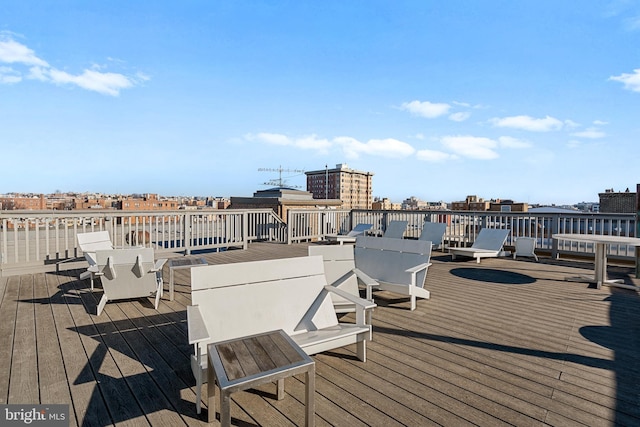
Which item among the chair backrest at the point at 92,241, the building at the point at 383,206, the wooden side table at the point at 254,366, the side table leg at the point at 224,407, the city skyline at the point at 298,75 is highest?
the city skyline at the point at 298,75

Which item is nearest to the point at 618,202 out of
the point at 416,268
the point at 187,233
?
the point at 416,268

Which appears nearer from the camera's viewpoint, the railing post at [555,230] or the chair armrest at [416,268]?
the chair armrest at [416,268]

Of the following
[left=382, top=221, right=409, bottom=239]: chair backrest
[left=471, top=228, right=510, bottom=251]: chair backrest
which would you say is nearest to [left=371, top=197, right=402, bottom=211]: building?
[left=382, top=221, right=409, bottom=239]: chair backrest

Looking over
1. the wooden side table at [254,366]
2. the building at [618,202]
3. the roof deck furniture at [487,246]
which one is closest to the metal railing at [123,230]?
the roof deck furniture at [487,246]

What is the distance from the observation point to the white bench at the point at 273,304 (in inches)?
85.1

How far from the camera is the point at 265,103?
15.7 metres

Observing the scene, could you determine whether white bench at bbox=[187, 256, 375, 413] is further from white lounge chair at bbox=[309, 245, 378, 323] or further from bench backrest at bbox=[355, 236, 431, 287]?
bench backrest at bbox=[355, 236, 431, 287]

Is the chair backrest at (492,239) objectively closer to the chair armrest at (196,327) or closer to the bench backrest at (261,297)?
the bench backrest at (261,297)

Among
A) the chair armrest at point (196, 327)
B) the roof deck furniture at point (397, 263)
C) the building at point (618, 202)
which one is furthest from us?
the building at point (618, 202)

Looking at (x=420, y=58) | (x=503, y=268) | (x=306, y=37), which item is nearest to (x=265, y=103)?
(x=306, y=37)

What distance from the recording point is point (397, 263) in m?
3.97

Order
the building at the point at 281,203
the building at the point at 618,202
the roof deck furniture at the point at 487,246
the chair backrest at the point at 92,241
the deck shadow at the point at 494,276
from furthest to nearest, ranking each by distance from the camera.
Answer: the building at the point at 281,203 < the building at the point at 618,202 < the roof deck furniture at the point at 487,246 < the deck shadow at the point at 494,276 < the chair backrest at the point at 92,241

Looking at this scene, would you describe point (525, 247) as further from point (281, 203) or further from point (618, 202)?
point (281, 203)

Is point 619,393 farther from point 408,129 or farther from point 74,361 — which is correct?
point 408,129
